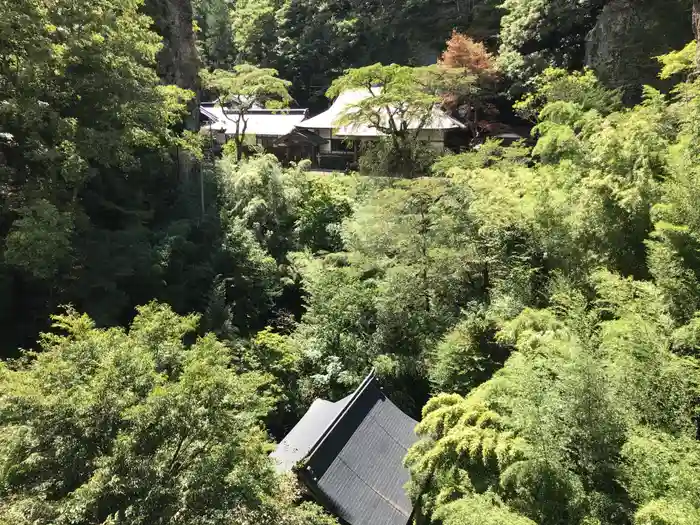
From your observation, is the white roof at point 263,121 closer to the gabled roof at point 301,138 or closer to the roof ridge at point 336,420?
the gabled roof at point 301,138

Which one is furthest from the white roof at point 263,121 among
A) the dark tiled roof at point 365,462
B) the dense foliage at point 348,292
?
the dark tiled roof at point 365,462

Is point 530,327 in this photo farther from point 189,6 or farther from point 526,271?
point 189,6

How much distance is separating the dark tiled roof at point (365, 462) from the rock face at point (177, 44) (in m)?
14.7

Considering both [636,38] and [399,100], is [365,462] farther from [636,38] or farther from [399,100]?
[636,38]

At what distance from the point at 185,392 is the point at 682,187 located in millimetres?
7510

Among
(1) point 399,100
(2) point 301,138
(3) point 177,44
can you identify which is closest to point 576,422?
(1) point 399,100

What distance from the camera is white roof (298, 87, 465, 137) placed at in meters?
21.0

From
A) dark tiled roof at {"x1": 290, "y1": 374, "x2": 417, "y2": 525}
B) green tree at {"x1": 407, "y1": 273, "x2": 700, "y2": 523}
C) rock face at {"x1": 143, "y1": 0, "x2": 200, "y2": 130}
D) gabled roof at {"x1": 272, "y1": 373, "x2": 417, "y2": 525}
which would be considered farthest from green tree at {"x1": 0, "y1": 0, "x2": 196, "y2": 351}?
green tree at {"x1": 407, "y1": 273, "x2": 700, "y2": 523}

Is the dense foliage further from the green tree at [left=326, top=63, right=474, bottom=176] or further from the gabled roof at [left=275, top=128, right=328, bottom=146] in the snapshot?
the gabled roof at [left=275, top=128, right=328, bottom=146]

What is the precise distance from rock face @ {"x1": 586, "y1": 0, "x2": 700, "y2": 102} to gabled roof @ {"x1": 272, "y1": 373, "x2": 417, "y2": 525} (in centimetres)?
1479

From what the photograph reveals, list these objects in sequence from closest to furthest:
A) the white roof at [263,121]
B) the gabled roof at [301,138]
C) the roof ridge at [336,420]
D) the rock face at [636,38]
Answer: the roof ridge at [336,420] < the rock face at [636,38] < the gabled roof at [301,138] < the white roof at [263,121]

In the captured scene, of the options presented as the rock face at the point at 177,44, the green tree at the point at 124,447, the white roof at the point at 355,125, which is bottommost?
the green tree at the point at 124,447

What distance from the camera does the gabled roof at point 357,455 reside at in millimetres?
8164

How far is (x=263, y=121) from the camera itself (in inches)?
1087
